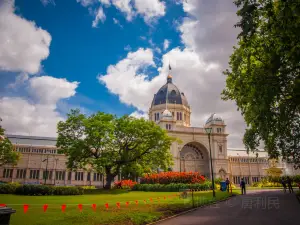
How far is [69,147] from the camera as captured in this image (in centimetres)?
Result: 3322

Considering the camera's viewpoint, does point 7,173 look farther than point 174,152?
Yes

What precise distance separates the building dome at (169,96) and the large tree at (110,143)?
137 ft

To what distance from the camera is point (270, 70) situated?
48.3ft

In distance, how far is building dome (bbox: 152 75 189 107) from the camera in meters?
78.4

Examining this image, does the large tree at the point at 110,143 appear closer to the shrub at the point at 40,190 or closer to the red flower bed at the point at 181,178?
the red flower bed at the point at 181,178

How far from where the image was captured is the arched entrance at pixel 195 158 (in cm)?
7200

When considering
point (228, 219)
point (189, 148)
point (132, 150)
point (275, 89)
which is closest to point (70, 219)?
point (228, 219)

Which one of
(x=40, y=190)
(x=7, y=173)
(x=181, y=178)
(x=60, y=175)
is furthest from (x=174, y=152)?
(x=7, y=173)

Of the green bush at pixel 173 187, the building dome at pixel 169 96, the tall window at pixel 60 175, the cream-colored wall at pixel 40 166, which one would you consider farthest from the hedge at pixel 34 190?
the building dome at pixel 169 96

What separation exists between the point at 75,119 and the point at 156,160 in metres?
13.7

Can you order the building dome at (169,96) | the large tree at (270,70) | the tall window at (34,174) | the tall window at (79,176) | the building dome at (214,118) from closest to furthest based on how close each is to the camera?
the large tree at (270,70) → the tall window at (34,174) → the building dome at (214,118) → the tall window at (79,176) → the building dome at (169,96)

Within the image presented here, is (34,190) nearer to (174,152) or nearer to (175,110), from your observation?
(174,152)

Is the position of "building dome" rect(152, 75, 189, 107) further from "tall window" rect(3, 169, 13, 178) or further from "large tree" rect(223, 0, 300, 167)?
"large tree" rect(223, 0, 300, 167)

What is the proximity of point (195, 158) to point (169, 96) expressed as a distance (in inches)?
844
